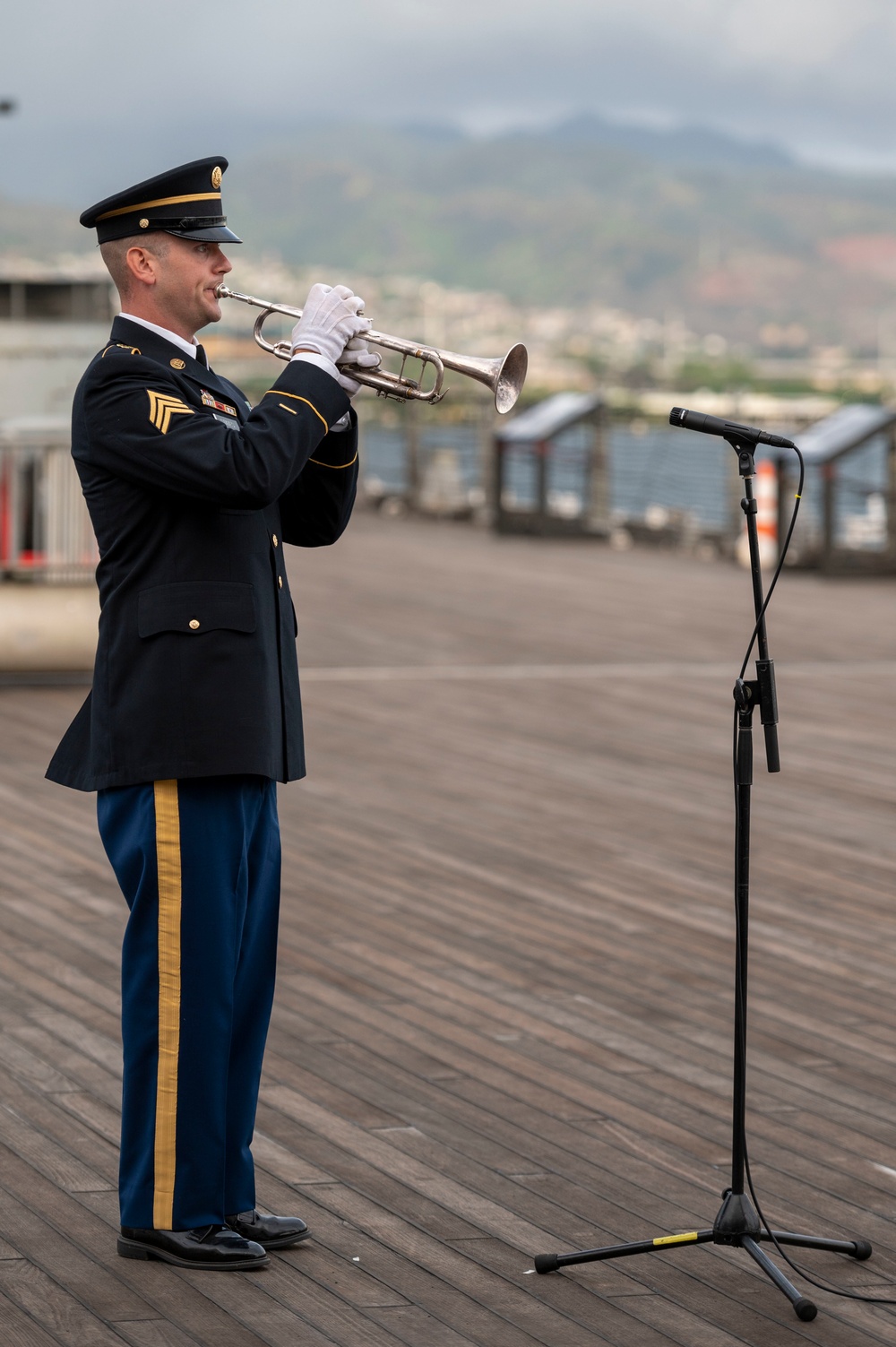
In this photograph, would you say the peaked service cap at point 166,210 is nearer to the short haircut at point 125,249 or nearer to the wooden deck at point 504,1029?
the short haircut at point 125,249

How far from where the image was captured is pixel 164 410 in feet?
10.1

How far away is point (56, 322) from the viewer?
11.8m

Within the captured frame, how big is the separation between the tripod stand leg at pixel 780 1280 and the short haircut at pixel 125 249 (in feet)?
6.00

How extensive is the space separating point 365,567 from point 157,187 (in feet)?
38.3

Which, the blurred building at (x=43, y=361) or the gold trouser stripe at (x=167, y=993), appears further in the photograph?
the blurred building at (x=43, y=361)

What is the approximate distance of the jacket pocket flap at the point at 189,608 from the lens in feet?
10.3

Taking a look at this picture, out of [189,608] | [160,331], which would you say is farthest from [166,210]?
[189,608]

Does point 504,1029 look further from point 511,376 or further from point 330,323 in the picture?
point 330,323

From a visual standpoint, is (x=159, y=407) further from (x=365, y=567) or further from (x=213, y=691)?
(x=365, y=567)

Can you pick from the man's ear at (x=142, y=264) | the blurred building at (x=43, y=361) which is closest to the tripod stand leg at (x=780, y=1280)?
the man's ear at (x=142, y=264)

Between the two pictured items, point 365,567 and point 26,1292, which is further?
point 365,567

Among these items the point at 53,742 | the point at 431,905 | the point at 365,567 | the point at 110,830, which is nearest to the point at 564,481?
the point at 365,567

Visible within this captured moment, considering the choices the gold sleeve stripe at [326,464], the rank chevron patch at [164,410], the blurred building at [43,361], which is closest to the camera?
the rank chevron patch at [164,410]

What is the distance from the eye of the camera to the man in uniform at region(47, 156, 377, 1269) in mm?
3113
